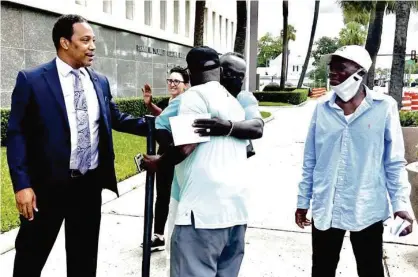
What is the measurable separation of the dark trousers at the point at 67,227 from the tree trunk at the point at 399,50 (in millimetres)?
11396

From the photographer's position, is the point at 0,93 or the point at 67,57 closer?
the point at 67,57

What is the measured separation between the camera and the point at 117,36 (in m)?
17.9

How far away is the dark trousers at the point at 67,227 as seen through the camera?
2.86 metres

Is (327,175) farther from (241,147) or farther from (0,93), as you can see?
(0,93)

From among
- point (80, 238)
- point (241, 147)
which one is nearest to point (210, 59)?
point (241, 147)

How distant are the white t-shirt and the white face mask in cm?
78

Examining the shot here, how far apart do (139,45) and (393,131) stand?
57.8ft

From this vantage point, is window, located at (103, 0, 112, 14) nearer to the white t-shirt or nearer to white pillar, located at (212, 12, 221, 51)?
white pillar, located at (212, 12, 221, 51)

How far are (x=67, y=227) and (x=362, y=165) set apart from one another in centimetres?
174

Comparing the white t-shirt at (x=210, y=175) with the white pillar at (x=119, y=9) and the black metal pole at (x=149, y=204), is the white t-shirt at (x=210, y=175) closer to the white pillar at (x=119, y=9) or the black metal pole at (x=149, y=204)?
the black metal pole at (x=149, y=204)

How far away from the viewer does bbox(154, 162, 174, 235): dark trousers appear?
4.47m

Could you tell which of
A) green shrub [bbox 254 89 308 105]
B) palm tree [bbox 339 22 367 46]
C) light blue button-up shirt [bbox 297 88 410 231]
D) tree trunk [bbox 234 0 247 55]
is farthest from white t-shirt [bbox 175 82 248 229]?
palm tree [bbox 339 22 367 46]

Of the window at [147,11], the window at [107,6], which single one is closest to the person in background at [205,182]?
the window at [107,6]

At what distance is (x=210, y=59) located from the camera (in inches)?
93.3
